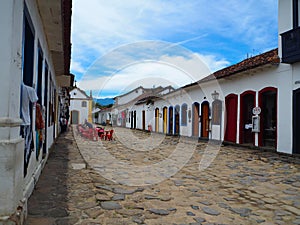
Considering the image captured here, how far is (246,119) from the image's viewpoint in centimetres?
1288

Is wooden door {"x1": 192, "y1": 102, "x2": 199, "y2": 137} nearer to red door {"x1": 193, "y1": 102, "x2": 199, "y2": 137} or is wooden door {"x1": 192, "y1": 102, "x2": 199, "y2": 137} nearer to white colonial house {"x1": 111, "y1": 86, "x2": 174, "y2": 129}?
red door {"x1": 193, "y1": 102, "x2": 199, "y2": 137}

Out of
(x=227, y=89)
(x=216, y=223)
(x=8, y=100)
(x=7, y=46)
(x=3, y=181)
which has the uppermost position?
(x=227, y=89)

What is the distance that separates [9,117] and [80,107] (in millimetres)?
46081

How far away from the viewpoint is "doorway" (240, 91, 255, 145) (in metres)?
12.7

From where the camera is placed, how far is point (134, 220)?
365 centimetres

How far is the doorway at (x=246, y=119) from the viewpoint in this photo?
12.7 m

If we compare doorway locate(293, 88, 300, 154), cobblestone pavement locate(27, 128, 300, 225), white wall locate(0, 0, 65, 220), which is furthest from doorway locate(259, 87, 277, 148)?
white wall locate(0, 0, 65, 220)

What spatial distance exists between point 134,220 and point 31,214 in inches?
53.3

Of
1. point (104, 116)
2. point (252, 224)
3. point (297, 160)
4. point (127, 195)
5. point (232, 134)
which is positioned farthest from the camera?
point (104, 116)

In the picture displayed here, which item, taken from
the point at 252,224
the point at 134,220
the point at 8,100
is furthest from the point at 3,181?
the point at 252,224

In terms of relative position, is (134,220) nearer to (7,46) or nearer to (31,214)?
(31,214)

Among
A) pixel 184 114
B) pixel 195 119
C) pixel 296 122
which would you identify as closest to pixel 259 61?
pixel 296 122

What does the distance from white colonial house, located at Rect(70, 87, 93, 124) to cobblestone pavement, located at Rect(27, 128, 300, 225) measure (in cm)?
4039

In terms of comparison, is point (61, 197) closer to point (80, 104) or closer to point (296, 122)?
point (296, 122)
